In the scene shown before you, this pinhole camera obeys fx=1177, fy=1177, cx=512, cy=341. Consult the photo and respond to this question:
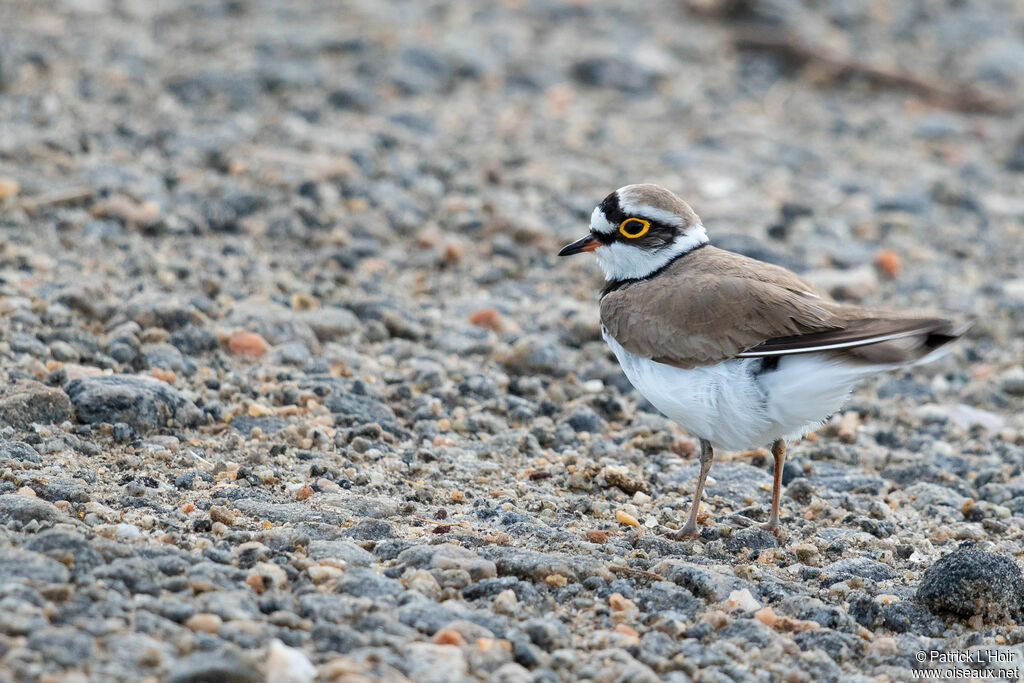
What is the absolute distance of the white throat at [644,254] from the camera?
20.7ft

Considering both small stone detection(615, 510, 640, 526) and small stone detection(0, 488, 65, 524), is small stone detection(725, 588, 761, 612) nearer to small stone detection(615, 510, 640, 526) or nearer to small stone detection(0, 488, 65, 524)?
small stone detection(615, 510, 640, 526)

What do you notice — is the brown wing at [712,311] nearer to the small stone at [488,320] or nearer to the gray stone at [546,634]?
the gray stone at [546,634]

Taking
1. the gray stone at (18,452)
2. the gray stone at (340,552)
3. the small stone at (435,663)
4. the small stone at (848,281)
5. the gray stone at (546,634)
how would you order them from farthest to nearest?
the small stone at (848,281) → the gray stone at (18,452) → the gray stone at (340,552) → the gray stone at (546,634) → the small stone at (435,663)

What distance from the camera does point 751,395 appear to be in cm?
534

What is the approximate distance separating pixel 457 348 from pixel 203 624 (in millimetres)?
3684

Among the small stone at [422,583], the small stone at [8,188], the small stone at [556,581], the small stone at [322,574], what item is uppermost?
the small stone at [8,188]

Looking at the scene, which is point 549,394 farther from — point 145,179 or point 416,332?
point 145,179

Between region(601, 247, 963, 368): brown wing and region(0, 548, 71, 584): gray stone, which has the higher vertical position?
region(0, 548, 71, 584): gray stone

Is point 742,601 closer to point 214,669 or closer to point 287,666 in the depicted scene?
point 287,666

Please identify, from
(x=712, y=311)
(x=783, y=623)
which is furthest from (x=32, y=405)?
(x=783, y=623)

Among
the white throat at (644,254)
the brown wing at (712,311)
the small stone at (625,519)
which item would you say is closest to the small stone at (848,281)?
the white throat at (644,254)

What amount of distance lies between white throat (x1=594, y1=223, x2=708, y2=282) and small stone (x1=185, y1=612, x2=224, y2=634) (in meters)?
3.16

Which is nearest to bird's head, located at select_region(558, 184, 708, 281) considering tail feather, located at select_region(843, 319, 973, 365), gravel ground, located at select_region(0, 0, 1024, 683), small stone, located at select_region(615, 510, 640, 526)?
gravel ground, located at select_region(0, 0, 1024, 683)

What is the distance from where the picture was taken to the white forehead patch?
636 cm
